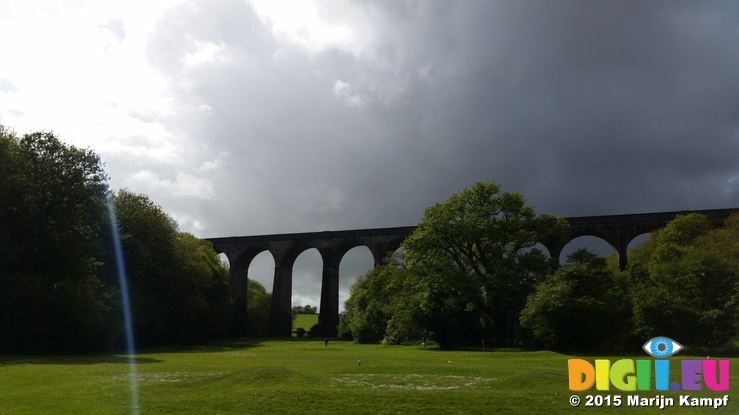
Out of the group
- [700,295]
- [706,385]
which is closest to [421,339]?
[700,295]

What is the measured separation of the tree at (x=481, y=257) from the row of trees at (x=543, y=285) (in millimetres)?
79

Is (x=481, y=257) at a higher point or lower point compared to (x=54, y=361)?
higher

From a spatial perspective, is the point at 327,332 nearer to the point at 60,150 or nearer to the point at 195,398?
the point at 60,150

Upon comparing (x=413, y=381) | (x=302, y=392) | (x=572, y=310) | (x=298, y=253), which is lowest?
(x=413, y=381)

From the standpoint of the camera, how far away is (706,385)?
17547 millimetres

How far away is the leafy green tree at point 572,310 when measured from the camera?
38.3 metres

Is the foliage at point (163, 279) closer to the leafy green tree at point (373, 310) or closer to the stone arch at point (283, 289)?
the leafy green tree at point (373, 310)

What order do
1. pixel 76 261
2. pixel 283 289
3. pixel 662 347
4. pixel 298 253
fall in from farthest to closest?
pixel 298 253
pixel 283 289
pixel 76 261
pixel 662 347

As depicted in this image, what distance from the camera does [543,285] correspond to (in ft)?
131

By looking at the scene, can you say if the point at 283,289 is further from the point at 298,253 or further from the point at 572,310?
the point at 572,310

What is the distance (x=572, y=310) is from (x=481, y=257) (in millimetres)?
9264

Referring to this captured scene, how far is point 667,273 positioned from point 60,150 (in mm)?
42150

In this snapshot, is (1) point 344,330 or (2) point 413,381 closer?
(2) point 413,381


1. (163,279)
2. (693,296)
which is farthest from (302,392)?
(163,279)
